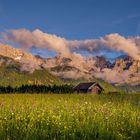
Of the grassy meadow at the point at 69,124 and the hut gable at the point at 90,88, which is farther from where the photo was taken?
the hut gable at the point at 90,88

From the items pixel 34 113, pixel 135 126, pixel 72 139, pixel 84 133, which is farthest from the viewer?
pixel 34 113

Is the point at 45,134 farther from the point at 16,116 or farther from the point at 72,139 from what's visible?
the point at 16,116

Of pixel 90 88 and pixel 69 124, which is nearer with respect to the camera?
pixel 69 124

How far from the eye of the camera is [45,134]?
10445 mm

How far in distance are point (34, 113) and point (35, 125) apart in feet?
6.08

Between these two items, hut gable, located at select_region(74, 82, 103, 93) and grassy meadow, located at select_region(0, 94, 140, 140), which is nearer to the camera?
grassy meadow, located at select_region(0, 94, 140, 140)

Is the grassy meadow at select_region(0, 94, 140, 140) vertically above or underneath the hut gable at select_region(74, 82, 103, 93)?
underneath

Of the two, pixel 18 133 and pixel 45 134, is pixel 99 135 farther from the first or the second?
pixel 18 133

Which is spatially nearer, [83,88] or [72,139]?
[72,139]

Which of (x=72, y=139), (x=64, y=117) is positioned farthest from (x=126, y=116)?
(x=72, y=139)

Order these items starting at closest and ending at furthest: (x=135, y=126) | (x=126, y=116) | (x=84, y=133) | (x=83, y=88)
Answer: (x=84, y=133)
(x=135, y=126)
(x=126, y=116)
(x=83, y=88)

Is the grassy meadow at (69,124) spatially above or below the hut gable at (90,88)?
below

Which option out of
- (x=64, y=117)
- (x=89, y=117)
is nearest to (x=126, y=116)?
(x=89, y=117)

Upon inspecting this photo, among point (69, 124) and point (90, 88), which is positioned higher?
point (90, 88)
